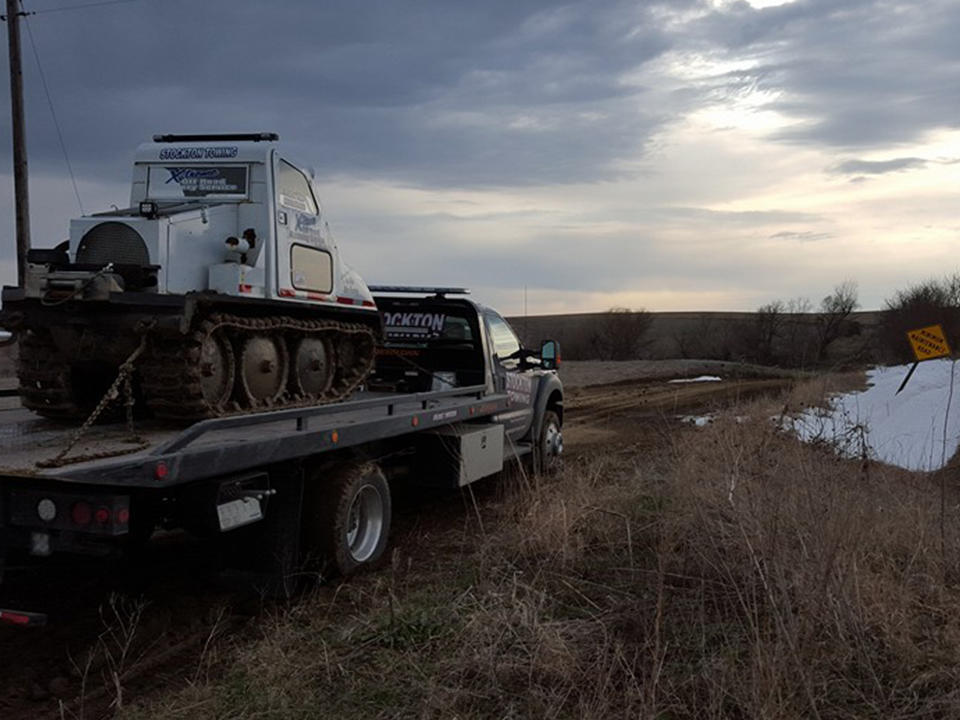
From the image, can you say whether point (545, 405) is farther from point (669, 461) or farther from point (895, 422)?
point (895, 422)

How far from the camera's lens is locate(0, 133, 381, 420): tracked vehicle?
19.6 feet

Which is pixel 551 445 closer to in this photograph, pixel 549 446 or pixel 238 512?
pixel 549 446

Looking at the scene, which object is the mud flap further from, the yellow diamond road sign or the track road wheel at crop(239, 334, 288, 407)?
the yellow diamond road sign

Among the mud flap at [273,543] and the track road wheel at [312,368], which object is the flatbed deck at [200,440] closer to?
the mud flap at [273,543]

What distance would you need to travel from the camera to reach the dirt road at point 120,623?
4414 mm

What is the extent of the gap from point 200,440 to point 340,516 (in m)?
1.39

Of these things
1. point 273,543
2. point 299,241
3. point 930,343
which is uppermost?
point 299,241

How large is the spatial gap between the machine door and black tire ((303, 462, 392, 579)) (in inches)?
67.9

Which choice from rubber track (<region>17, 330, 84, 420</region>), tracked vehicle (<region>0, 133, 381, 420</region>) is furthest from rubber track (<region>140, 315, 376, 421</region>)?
rubber track (<region>17, 330, 84, 420</region>)

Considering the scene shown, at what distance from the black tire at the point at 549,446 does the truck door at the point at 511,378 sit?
374 millimetres

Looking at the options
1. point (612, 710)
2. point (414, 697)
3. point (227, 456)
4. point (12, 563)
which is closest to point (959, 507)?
point (612, 710)

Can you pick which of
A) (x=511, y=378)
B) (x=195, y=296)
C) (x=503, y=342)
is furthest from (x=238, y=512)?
(x=503, y=342)

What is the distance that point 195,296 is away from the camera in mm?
5879

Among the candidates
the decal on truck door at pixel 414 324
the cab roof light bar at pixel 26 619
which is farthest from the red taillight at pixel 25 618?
the decal on truck door at pixel 414 324
